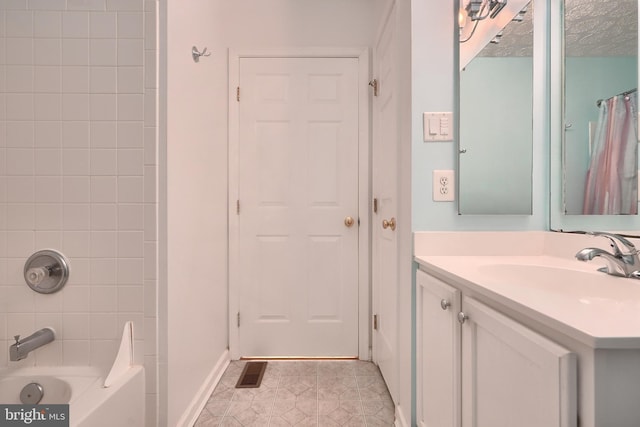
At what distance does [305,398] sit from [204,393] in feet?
1.77

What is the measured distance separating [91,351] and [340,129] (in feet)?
5.92

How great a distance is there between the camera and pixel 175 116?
1.32 m

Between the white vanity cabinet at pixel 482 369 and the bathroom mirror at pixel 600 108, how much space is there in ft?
2.26

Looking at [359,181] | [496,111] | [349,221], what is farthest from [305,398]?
[496,111]

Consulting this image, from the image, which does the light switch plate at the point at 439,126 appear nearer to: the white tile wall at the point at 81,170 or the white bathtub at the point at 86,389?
the white tile wall at the point at 81,170

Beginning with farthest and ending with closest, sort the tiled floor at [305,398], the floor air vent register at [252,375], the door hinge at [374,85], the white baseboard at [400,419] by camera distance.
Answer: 1. the door hinge at [374,85]
2. the floor air vent register at [252,375]
3. the tiled floor at [305,398]
4. the white baseboard at [400,419]

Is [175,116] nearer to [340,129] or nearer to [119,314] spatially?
[119,314]

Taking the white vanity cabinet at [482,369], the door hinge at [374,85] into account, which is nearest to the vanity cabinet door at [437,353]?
the white vanity cabinet at [482,369]

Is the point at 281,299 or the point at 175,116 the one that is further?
the point at 281,299

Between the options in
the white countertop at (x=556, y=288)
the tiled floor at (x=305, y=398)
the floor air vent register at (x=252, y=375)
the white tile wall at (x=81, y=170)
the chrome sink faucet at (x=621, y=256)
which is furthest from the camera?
the floor air vent register at (x=252, y=375)

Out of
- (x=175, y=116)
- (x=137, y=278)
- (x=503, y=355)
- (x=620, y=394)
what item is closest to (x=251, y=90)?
(x=175, y=116)

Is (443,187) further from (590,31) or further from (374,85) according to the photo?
(374,85)

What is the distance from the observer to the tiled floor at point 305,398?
150 cm

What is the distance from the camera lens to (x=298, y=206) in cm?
213
